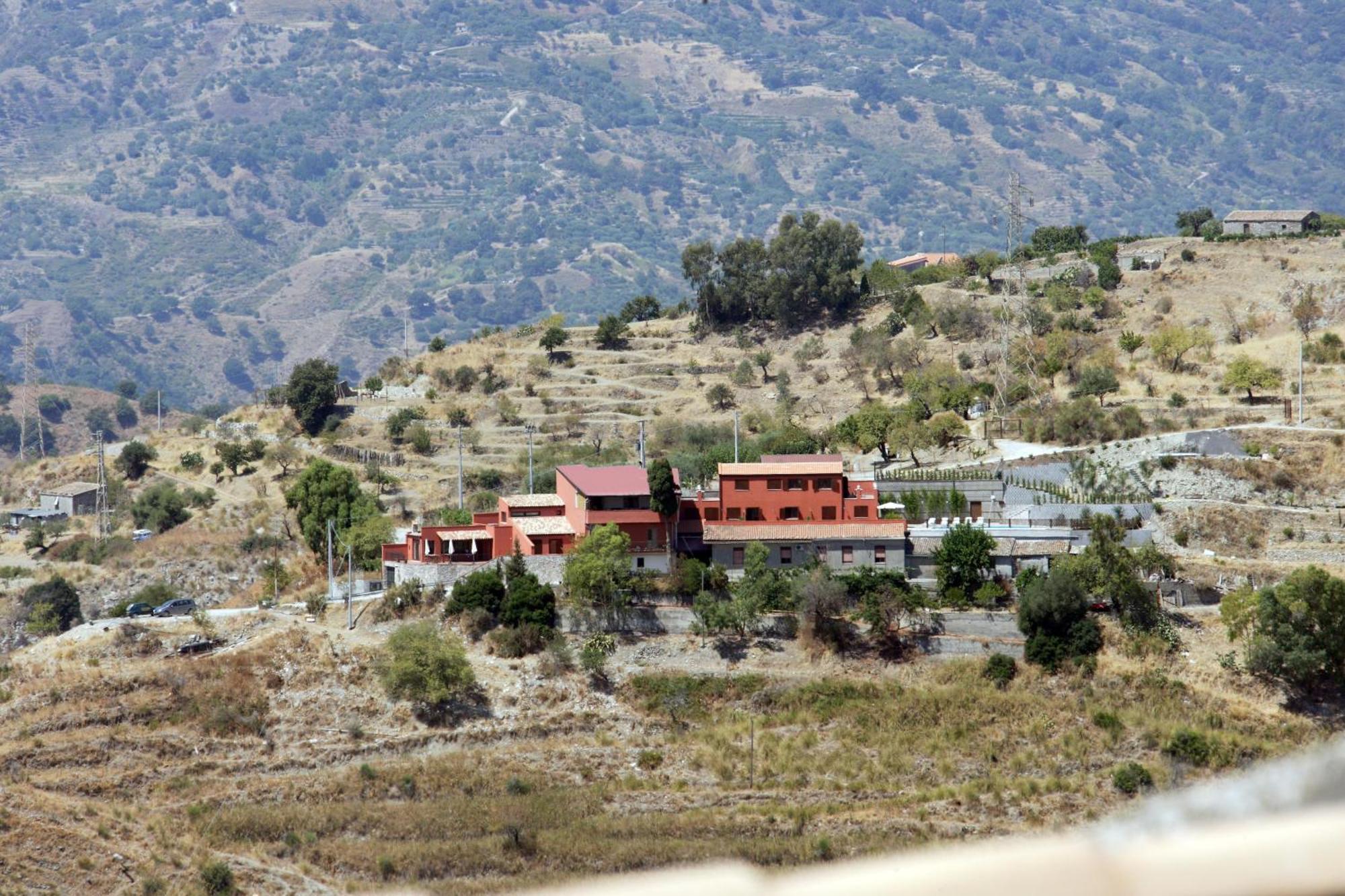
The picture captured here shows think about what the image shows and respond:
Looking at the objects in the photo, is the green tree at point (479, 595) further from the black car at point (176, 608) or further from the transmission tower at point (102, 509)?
the transmission tower at point (102, 509)

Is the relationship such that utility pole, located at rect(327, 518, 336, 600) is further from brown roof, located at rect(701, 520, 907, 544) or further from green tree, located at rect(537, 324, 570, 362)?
green tree, located at rect(537, 324, 570, 362)

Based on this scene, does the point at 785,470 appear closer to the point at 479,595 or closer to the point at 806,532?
the point at 806,532

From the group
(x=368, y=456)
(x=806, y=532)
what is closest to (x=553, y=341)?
(x=368, y=456)

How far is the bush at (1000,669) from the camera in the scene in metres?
39.8

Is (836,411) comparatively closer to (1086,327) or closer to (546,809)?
(1086,327)

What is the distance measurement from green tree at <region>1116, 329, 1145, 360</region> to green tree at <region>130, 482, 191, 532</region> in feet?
122

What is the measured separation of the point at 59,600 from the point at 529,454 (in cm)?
1592

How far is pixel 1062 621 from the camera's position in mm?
40344

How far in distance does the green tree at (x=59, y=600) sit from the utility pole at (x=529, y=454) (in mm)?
15211

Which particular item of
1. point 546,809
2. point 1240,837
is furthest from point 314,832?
point 1240,837

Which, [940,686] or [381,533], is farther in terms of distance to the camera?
[381,533]

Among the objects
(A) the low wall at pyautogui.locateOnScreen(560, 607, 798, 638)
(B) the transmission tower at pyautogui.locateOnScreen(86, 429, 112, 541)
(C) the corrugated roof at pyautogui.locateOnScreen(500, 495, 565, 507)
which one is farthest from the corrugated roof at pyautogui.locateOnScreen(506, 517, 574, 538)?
(B) the transmission tower at pyautogui.locateOnScreen(86, 429, 112, 541)

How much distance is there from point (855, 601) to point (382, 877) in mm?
14469

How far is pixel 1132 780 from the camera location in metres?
35.1
